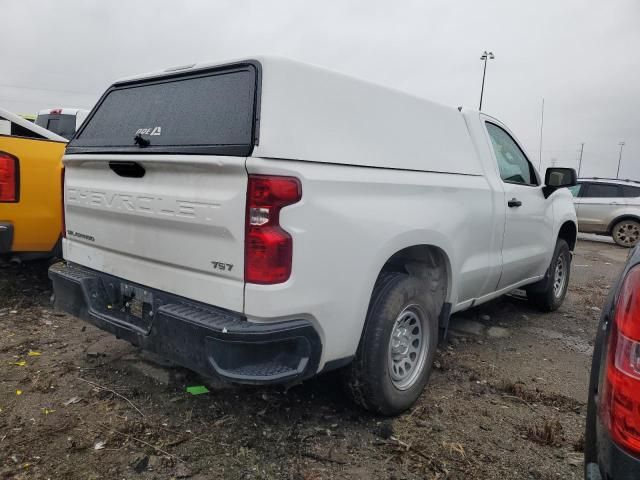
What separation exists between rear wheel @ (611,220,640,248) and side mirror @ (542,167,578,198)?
34.0 feet

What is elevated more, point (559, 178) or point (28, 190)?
point (559, 178)

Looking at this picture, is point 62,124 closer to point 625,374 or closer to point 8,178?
point 8,178

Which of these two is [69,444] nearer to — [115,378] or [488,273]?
[115,378]

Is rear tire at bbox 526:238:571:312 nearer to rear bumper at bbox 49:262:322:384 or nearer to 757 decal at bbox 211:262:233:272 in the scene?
rear bumper at bbox 49:262:322:384

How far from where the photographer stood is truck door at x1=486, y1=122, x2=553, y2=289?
13.6 feet

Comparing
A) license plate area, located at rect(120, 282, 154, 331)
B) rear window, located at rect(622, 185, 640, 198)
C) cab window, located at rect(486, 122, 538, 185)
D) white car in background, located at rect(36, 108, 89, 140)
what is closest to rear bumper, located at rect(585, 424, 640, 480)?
license plate area, located at rect(120, 282, 154, 331)

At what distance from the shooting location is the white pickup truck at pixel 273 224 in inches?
88.0

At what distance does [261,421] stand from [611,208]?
13.5 metres

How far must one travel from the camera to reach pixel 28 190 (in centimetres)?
419

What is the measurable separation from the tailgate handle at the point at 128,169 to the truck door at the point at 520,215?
2742 millimetres

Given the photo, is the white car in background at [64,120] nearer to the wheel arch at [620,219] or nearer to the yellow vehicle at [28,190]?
the yellow vehicle at [28,190]

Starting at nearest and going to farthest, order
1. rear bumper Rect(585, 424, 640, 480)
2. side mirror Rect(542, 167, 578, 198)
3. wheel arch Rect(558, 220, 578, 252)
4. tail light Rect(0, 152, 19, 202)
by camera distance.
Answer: rear bumper Rect(585, 424, 640, 480) → tail light Rect(0, 152, 19, 202) → side mirror Rect(542, 167, 578, 198) → wheel arch Rect(558, 220, 578, 252)

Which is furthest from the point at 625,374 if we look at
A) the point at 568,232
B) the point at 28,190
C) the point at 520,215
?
the point at 568,232

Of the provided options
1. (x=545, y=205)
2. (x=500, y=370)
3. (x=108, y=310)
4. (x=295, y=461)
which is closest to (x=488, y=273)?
(x=500, y=370)
